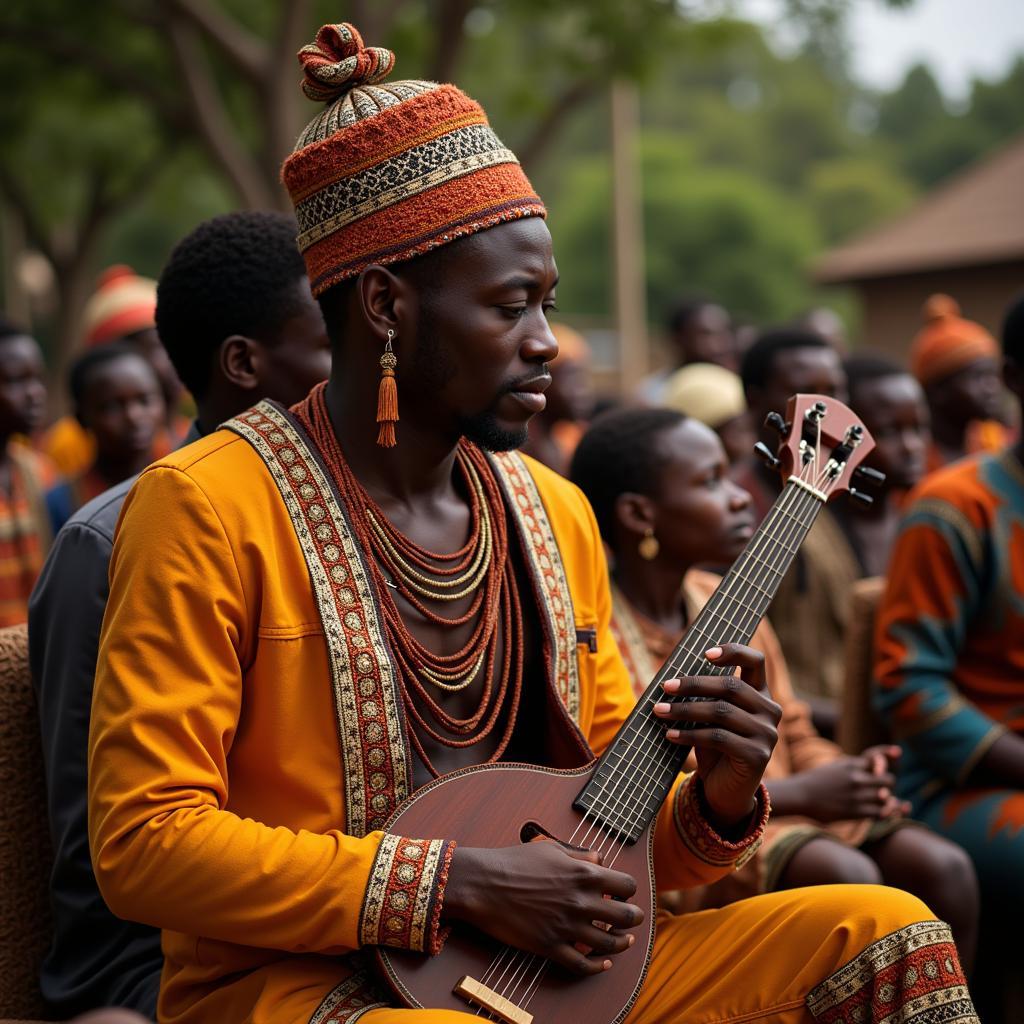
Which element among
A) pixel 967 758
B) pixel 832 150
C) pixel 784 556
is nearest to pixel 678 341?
pixel 967 758

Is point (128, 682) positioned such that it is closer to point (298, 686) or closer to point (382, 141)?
point (298, 686)

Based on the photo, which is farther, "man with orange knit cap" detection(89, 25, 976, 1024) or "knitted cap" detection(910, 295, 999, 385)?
"knitted cap" detection(910, 295, 999, 385)

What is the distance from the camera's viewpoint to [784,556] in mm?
2639

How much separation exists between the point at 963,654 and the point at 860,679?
355mm

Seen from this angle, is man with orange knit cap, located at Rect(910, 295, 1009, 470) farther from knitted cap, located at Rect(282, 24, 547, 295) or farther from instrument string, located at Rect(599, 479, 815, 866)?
knitted cap, located at Rect(282, 24, 547, 295)


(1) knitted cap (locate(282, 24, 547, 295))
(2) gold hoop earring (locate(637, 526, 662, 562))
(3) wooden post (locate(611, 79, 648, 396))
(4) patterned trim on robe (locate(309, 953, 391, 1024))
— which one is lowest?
(4) patterned trim on robe (locate(309, 953, 391, 1024))

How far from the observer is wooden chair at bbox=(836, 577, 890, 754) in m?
4.27

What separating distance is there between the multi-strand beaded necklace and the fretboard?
0.25m

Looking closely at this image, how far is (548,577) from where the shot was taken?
2.77 m

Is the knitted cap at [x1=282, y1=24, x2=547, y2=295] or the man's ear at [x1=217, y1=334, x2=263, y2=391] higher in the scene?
the knitted cap at [x1=282, y1=24, x2=547, y2=295]

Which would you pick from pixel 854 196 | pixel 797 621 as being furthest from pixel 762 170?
pixel 797 621

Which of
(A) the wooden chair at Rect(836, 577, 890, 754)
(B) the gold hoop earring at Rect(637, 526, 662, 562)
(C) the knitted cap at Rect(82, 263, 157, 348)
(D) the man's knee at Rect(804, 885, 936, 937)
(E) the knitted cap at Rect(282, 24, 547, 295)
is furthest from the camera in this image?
(C) the knitted cap at Rect(82, 263, 157, 348)

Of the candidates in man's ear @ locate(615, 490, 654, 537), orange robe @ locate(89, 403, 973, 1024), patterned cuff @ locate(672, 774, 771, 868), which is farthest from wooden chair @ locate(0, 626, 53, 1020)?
man's ear @ locate(615, 490, 654, 537)

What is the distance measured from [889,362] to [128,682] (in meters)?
4.85
